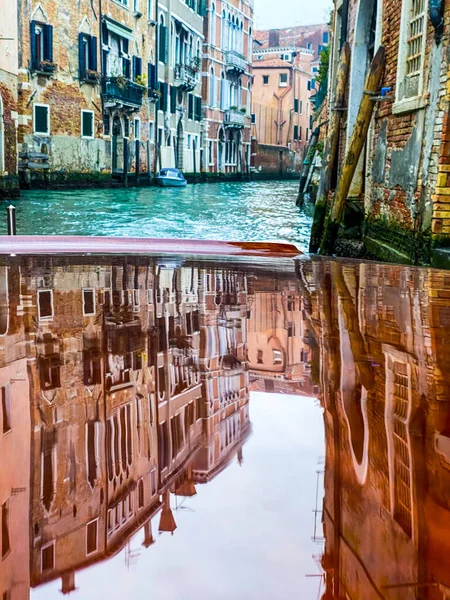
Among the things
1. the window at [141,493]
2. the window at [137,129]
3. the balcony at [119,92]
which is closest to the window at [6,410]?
the window at [141,493]

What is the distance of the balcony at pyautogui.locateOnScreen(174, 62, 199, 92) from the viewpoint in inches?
1511

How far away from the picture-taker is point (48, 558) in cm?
156

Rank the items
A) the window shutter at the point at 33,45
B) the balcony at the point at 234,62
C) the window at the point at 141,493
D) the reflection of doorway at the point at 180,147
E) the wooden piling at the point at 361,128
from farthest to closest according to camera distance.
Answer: the balcony at the point at 234,62
the reflection of doorway at the point at 180,147
the window shutter at the point at 33,45
the wooden piling at the point at 361,128
the window at the point at 141,493

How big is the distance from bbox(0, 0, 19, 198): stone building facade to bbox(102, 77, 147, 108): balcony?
10.0 m

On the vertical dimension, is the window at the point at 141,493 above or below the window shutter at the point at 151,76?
below

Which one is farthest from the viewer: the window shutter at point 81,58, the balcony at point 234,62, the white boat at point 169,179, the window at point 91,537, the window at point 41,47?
the balcony at point 234,62

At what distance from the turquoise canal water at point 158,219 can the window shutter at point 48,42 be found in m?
5.88

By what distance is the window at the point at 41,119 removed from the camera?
25.8m

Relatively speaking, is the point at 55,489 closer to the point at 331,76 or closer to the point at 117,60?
the point at 331,76

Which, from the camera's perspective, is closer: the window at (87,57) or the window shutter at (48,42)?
the window shutter at (48,42)

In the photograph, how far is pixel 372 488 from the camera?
1.96 metres

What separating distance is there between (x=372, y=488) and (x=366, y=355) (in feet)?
4.59

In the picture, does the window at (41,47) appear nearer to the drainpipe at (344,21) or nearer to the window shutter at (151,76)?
the window shutter at (151,76)

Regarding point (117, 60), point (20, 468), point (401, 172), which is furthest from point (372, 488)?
point (117, 60)
